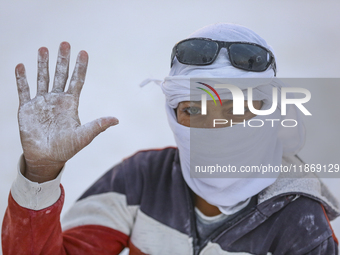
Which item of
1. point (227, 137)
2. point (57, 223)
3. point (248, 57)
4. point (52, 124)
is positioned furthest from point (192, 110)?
point (57, 223)

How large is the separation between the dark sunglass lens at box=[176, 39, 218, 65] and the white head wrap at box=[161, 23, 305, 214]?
0.9 inches

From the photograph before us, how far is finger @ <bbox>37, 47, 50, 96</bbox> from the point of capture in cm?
117

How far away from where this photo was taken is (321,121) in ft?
7.25

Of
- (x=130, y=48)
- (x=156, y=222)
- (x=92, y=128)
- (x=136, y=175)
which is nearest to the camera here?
(x=92, y=128)

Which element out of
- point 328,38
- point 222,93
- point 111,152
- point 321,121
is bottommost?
point 111,152

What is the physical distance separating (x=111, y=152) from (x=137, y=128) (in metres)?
0.23

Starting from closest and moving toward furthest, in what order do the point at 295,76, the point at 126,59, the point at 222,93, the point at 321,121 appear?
the point at 222,93, the point at 321,121, the point at 295,76, the point at 126,59

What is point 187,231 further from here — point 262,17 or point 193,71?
point 262,17

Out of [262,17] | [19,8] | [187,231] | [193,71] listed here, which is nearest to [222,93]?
[193,71]

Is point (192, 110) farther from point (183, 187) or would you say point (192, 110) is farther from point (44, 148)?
point (44, 148)

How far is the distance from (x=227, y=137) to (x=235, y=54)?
293 millimetres

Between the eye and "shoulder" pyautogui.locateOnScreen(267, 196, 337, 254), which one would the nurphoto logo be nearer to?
the eye

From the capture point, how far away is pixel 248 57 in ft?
4.08

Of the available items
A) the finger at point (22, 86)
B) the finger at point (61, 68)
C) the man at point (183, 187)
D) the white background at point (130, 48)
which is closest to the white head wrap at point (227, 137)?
the man at point (183, 187)
